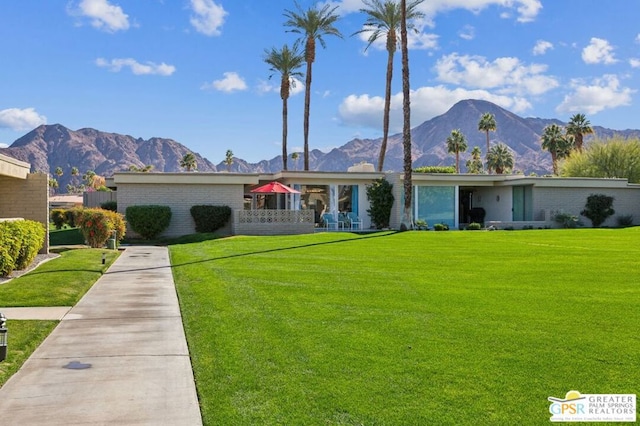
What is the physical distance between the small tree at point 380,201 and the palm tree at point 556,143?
4384 centimetres

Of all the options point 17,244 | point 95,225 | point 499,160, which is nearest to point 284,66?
point 95,225

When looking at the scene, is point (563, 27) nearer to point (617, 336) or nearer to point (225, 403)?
point (617, 336)

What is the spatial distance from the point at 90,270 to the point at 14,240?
1767 mm

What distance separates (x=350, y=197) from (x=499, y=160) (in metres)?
53.6

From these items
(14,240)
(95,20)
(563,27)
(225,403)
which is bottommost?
(225,403)

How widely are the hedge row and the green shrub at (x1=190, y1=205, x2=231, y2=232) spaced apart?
12819 mm

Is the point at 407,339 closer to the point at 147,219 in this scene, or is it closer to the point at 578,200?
the point at 147,219

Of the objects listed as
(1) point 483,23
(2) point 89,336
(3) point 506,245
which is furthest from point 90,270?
(1) point 483,23

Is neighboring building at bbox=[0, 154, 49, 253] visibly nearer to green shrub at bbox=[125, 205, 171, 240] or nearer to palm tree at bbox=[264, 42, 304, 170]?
green shrub at bbox=[125, 205, 171, 240]

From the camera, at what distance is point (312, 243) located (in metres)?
22.0

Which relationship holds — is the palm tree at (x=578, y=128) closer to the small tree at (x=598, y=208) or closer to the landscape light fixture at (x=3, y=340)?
the small tree at (x=598, y=208)

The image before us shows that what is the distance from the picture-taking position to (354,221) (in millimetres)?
31828

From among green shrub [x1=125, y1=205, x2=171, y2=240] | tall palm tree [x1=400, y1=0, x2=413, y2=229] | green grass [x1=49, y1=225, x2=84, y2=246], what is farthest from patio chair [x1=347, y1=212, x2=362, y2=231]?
green grass [x1=49, y1=225, x2=84, y2=246]

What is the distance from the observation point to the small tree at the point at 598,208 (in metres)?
33.7
